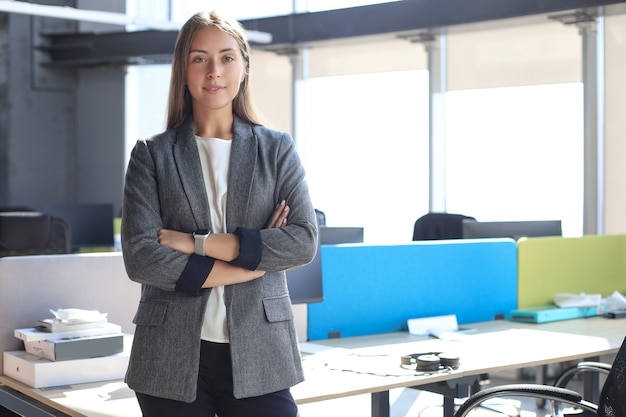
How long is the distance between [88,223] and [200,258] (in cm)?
678

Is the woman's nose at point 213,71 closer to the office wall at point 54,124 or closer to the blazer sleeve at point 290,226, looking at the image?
the blazer sleeve at point 290,226

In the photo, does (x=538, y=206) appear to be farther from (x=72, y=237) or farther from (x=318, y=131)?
(x=72, y=237)

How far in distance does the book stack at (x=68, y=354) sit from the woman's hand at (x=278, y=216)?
1.01m

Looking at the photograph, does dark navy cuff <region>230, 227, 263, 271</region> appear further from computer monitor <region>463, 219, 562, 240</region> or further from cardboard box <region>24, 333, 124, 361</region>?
computer monitor <region>463, 219, 562, 240</region>

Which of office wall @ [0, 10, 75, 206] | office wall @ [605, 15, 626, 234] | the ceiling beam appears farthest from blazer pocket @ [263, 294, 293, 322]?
office wall @ [0, 10, 75, 206]

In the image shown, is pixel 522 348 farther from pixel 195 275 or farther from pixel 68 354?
pixel 195 275

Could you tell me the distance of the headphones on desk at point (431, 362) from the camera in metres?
2.63

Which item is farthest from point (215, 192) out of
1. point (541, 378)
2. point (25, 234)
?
point (25, 234)

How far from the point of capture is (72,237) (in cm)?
814

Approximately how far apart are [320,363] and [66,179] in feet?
25.8

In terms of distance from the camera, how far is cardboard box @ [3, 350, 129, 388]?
8.09 feet

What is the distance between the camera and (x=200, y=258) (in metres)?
1.70

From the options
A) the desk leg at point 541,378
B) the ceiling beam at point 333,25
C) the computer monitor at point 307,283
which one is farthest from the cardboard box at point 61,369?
the ceiling beam at point 333,25

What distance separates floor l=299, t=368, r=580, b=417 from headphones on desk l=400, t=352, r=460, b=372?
39 centimetres
